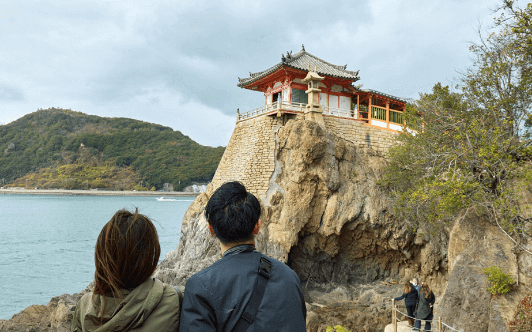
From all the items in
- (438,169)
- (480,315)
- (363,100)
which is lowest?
(480,315)

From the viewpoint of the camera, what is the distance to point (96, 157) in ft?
293

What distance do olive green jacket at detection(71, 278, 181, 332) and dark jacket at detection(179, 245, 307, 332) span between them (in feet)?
0.43

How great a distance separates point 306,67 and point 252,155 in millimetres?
6243

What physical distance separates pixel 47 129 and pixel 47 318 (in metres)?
105

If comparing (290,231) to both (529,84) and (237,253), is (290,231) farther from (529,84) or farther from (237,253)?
(237,253)

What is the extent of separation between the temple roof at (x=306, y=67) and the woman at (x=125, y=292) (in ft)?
59.3

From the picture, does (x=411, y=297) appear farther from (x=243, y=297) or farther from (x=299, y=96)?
(x=299, y=96)

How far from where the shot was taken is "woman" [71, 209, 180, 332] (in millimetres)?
1912

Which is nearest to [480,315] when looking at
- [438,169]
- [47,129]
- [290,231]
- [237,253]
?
[438,169]

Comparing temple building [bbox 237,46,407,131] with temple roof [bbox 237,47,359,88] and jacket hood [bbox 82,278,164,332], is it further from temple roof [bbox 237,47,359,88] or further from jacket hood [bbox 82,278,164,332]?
jacket hood [bbox 82,278,164,332]

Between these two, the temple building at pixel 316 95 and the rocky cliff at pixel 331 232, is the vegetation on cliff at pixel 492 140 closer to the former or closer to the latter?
A: the rocky cliff at pixel 331 232

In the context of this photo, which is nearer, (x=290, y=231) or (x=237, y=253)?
(x=237, y=253)

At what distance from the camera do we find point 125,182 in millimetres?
85188

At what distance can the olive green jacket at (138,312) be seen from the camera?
190cm
